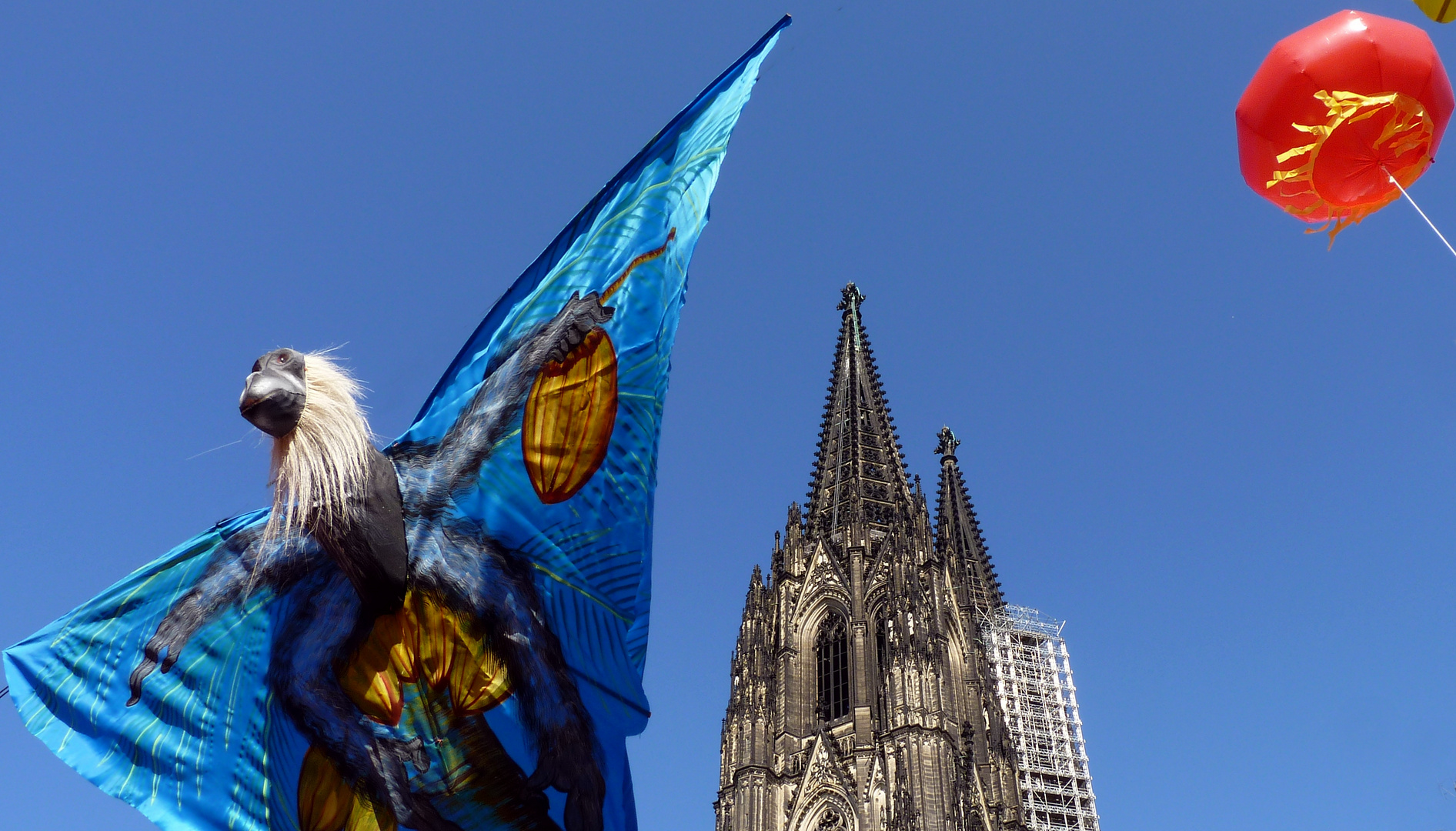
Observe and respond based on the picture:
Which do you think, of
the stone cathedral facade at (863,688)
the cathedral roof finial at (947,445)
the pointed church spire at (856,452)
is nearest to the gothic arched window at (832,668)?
the stone cathedral facade at (863,688)

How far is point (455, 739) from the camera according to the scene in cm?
462

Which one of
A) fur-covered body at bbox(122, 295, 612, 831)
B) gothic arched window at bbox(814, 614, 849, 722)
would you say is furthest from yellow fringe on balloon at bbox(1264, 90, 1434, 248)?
gothic arched window at bbox(814, 614, 849, 722)

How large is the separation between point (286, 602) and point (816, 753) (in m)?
35.3

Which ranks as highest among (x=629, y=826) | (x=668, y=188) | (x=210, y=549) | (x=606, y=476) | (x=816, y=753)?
(x=816, y=753)

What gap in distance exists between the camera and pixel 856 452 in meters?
50.3

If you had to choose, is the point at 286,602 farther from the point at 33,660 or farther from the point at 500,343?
the point at 500,343

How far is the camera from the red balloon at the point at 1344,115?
8.30 metres

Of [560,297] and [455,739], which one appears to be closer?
[455,739]

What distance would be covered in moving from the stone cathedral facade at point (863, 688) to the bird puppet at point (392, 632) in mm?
31344

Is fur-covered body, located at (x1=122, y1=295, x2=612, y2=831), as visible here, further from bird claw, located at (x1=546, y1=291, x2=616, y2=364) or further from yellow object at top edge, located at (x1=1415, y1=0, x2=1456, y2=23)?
yellow object at top edge, located at (x1=1415, y1=0, x2=1456, y2=23)

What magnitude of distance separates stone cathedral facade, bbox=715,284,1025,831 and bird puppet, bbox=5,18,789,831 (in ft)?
103

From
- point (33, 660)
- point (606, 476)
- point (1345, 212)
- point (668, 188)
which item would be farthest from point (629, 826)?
point (1345, 212)

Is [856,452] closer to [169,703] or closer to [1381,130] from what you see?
[1381,130]

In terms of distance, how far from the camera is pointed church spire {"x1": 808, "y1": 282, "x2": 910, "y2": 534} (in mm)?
47406
